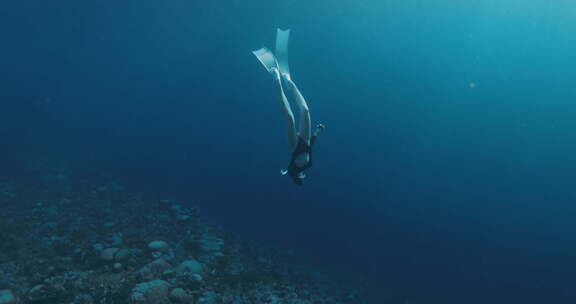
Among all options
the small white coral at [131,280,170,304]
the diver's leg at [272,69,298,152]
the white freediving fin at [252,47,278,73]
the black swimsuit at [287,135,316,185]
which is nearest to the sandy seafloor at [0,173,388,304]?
the small white coral at [131,280,170,304]

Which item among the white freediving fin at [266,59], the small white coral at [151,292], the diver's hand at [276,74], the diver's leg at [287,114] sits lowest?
the small white coral at [151,292]

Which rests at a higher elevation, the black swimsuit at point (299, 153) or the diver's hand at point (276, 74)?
the diver's hand at point (276, 74)

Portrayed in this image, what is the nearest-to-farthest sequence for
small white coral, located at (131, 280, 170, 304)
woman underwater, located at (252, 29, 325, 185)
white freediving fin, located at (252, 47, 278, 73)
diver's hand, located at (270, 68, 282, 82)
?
woman underwater, located at (252, 29, 325, 185) < diver's hand, located at (270, 68, 282, 82) < white freediving fin, located at (252, 47, 278, 73) < small white coral, located at (131, 280, 170, 304)

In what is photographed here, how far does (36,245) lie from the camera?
7.05 metres

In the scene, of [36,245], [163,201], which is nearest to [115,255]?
[36,245]

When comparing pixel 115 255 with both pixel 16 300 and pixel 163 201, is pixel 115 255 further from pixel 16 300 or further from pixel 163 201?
pixel 163 201

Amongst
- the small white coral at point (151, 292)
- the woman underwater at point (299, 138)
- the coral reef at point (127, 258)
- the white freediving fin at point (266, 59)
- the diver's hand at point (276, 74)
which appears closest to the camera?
the woman underwater at point (299, 138)

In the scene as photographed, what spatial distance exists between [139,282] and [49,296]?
4.13 feet

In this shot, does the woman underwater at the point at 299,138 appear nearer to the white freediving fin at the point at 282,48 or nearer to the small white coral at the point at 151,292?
the white freediving fin at the point at 282,48

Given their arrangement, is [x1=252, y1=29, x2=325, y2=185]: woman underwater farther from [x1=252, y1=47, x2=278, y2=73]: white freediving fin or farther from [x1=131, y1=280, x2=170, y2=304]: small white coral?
[x1=131, y1=280, x2=170, y2=304]: small white coral

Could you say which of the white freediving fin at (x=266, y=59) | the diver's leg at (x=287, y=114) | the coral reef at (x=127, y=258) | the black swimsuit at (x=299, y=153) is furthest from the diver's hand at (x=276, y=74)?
the coral reef at (x=127, y=258)

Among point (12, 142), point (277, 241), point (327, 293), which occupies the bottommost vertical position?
point (327, 293)

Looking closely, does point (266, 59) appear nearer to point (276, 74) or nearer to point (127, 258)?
point (276, 74)

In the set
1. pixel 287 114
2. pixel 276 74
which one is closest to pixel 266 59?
pixel 276 74
